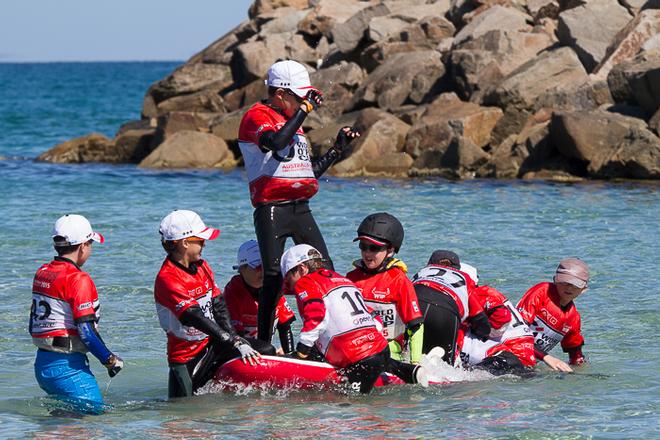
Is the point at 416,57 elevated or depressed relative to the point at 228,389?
elevated

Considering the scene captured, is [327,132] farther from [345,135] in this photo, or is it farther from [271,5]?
[345,135]

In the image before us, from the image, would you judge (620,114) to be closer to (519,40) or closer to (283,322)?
(519,40)

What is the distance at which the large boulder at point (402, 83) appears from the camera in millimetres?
28000

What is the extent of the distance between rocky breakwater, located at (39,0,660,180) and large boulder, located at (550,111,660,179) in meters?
0.02

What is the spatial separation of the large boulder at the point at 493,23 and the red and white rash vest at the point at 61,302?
21.7 meters

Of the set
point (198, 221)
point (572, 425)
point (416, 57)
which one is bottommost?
point (572, 425)

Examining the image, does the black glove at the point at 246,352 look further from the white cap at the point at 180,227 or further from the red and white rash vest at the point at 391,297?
the red and white rash vest at the point at 391,297

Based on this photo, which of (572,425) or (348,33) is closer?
(572,425)

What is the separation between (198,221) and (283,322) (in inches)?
54.2

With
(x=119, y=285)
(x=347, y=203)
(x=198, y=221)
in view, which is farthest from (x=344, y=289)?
(x=347, y=203)

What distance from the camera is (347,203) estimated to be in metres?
21.3

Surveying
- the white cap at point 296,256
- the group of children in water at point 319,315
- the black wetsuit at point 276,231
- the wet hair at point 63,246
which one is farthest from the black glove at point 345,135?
the wet hair at point 63,246

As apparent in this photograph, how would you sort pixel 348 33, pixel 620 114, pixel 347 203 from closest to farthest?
pixel 347 203
pixel 620 114
pixel 348 33

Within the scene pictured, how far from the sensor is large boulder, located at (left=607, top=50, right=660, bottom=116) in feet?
76.6
